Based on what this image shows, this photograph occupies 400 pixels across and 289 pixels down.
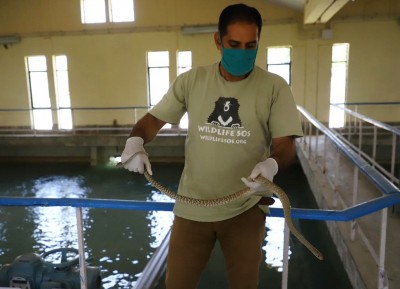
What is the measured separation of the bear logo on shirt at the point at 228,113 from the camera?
1337 mm

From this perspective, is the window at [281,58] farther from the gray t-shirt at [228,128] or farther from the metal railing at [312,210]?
the gray t-shirt at [228,128]

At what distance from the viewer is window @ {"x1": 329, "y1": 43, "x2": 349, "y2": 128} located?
9188 mm

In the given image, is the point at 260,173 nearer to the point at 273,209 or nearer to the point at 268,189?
the point at 268,189

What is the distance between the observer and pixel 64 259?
2670 mm

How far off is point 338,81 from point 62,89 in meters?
7.75

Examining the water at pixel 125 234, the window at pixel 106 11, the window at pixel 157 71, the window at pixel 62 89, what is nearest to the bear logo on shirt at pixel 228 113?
the water at pixel 125 234

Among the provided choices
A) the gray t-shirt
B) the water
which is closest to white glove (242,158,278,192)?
the gray t-shirt

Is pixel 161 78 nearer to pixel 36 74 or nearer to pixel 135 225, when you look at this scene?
pixel 36 74

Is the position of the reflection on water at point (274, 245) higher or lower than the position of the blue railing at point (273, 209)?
lower

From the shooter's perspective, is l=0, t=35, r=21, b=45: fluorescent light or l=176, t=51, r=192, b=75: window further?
l=0, t=35, r=21, b=45: fluorescent light

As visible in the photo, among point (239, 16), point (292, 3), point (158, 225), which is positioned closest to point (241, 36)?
point (239, 16)

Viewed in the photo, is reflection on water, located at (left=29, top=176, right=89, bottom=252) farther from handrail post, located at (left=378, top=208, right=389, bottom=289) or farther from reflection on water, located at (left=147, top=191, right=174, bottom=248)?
handrail post, located at (left=378, top=208, right=389, bottom=289)

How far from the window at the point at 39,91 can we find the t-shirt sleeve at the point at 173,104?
10036mm

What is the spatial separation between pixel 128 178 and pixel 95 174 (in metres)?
0.97
